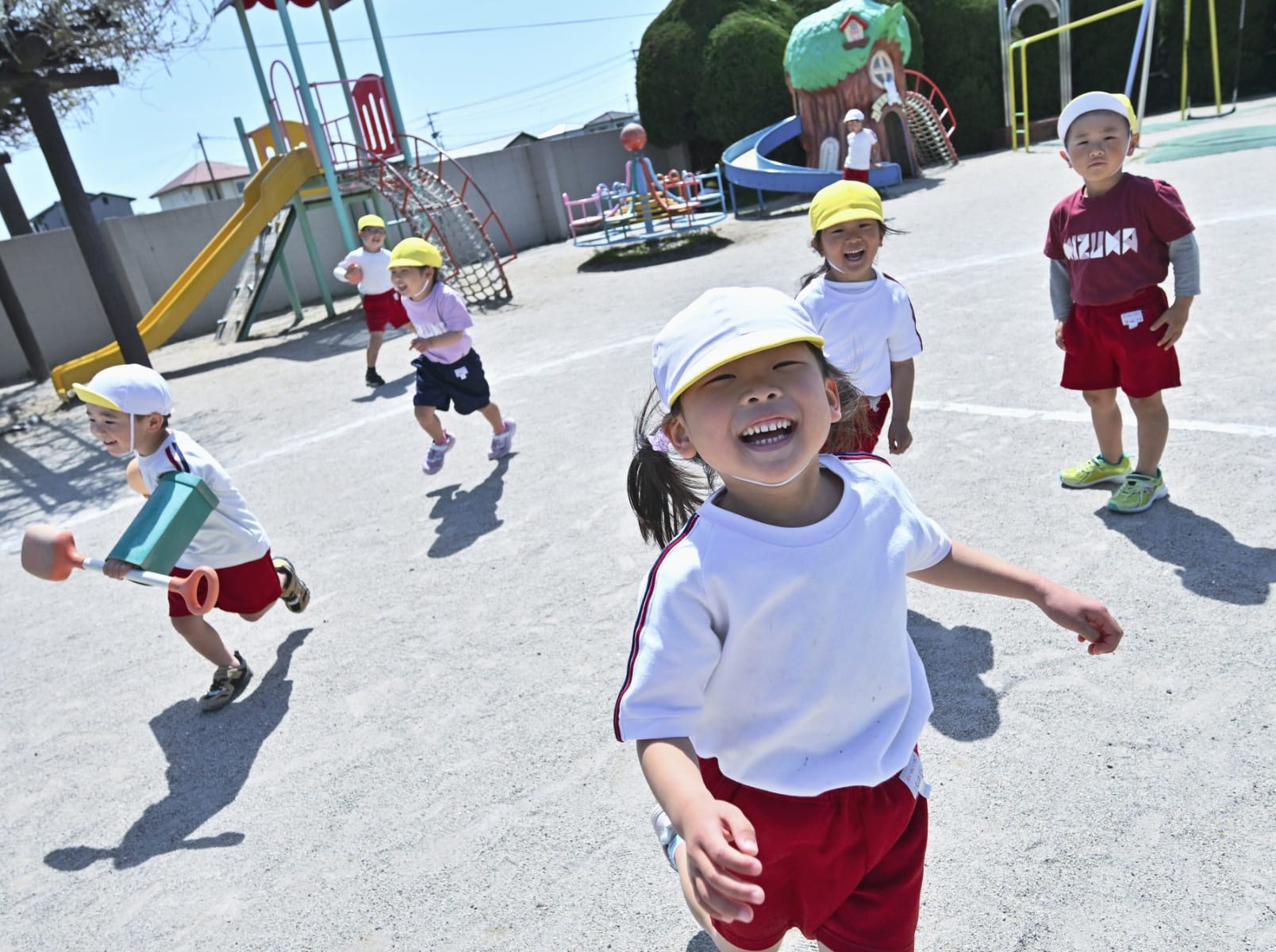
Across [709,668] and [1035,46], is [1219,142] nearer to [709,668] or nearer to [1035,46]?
[1035,46]

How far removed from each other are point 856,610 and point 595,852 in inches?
54.8

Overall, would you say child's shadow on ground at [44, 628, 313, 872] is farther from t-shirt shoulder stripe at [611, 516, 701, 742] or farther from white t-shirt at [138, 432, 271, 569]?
t-shirt shoulder stripe at [611, 516, 701, 742]

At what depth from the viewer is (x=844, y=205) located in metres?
3.16

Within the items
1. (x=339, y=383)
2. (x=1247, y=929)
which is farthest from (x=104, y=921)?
(x=339, y=383)

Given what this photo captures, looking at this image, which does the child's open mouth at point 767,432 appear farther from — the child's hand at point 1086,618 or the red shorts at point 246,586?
the red shorts at point 246,586

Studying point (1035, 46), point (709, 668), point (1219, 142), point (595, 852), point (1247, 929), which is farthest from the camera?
point (1035, 46)

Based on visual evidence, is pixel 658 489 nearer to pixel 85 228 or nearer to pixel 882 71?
pixel 85 228

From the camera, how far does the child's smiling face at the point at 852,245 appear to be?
3.18 metres

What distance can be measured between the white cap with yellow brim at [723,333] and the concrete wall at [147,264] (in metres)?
16.2

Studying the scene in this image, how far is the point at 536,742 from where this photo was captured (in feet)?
10.0

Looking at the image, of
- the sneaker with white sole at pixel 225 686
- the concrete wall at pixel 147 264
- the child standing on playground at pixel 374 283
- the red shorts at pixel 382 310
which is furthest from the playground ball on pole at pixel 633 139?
the sneaker with white sole at pixel 225 686

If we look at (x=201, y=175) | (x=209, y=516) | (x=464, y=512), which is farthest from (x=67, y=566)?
(x=201, y=175)

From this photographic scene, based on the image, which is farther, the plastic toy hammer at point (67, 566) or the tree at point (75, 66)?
the tree at point (75, 66)

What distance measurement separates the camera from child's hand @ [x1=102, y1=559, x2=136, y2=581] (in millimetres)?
3088
